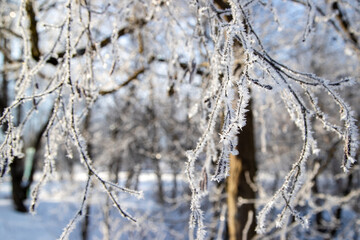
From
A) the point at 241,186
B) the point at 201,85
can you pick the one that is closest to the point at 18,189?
the point at 241,186

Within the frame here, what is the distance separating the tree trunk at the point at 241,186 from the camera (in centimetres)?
283

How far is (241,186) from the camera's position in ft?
9.39

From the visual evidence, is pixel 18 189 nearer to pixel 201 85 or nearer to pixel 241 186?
pixel 241 186

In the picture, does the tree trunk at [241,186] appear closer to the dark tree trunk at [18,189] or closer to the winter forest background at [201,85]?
the winter forest background at [201,85]

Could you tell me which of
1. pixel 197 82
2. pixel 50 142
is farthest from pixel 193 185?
pixel 197 82

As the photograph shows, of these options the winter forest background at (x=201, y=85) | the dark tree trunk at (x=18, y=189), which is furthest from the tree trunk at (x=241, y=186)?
the dark tree trunk at (x=18, y=189)

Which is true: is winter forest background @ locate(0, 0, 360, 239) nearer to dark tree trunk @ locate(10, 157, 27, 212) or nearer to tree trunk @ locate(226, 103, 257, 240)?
tree trunk @ locate(226, 103, 257, 240)

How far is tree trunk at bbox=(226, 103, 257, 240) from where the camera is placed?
9.29 feet

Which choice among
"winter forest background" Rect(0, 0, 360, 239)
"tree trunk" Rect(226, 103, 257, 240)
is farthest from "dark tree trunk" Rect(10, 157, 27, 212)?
"tree trunk" Rect(226, 103, 257, 240)

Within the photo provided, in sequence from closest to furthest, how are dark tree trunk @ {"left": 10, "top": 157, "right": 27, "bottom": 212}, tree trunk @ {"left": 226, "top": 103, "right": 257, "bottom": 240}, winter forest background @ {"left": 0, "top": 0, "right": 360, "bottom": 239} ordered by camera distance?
winter forest background @ {"left": 0, "top": 0, "right": 360, "bottom": 239} < tree trunk @ {"left": 226, "top": 103, "right": 257, "bottom": 240} < dark tree trunk @ {"left": 10, "top": 157, "right": 27, "bottom": 212}

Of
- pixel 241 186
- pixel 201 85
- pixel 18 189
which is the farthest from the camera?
pixel 18 189

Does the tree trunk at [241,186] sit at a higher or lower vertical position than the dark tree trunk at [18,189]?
higher

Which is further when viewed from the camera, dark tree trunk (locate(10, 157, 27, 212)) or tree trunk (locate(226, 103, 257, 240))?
dark tree trunk (locate(10, 157, 27, 212))

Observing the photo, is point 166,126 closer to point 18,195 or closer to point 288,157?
point 288,157
